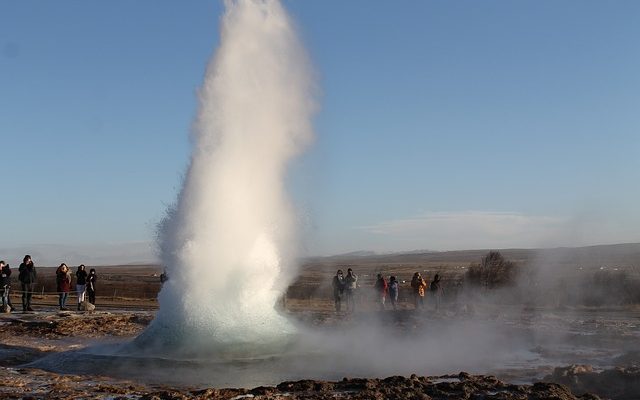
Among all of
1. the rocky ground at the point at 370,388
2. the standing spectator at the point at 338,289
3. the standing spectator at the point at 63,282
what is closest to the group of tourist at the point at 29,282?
the standing spectator at the point at 63,282

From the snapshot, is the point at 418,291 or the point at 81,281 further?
the point at 418,291

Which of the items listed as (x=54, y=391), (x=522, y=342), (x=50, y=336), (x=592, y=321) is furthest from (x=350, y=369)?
(x=592, y=321)

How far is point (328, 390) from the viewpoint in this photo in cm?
832

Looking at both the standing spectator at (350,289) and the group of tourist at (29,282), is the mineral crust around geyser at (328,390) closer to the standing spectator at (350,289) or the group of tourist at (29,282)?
the group of tourist at (29,282)

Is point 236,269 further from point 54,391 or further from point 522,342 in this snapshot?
point 522,342

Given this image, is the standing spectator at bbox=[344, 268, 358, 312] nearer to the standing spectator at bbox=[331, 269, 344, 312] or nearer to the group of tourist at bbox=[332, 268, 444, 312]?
the group of tourist at bbox=[332, 268, 444, 312]

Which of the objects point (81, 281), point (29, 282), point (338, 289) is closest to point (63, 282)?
point (81, 281)

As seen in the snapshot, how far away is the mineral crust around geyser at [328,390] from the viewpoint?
305 inches

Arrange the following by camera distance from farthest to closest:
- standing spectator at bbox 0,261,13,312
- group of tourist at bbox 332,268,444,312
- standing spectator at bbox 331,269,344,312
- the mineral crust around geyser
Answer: group of tourist at bbox 332,268,444,312
standing spectator at bbox 331,269,344,312
standing spectator at bbox 0,261,13,312
the mineral crust around geyser

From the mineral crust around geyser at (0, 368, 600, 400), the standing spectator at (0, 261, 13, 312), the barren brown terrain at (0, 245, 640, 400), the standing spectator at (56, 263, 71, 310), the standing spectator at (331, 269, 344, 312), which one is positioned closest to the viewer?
the mineral crust around geyser at (0, 368, 600, 400)

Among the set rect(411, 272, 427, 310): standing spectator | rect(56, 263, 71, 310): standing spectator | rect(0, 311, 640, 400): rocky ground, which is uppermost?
rect(56, 263, 71, 310): standing spectator

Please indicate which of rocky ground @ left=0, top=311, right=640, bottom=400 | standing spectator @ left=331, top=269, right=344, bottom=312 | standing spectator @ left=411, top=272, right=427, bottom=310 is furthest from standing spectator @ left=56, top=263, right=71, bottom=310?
standing spectator @ left=411, top=272, right=427, bottom=310

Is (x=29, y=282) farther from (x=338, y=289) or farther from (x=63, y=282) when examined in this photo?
(x=338, y=289)

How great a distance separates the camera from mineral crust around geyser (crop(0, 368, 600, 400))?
7750 millimetres
